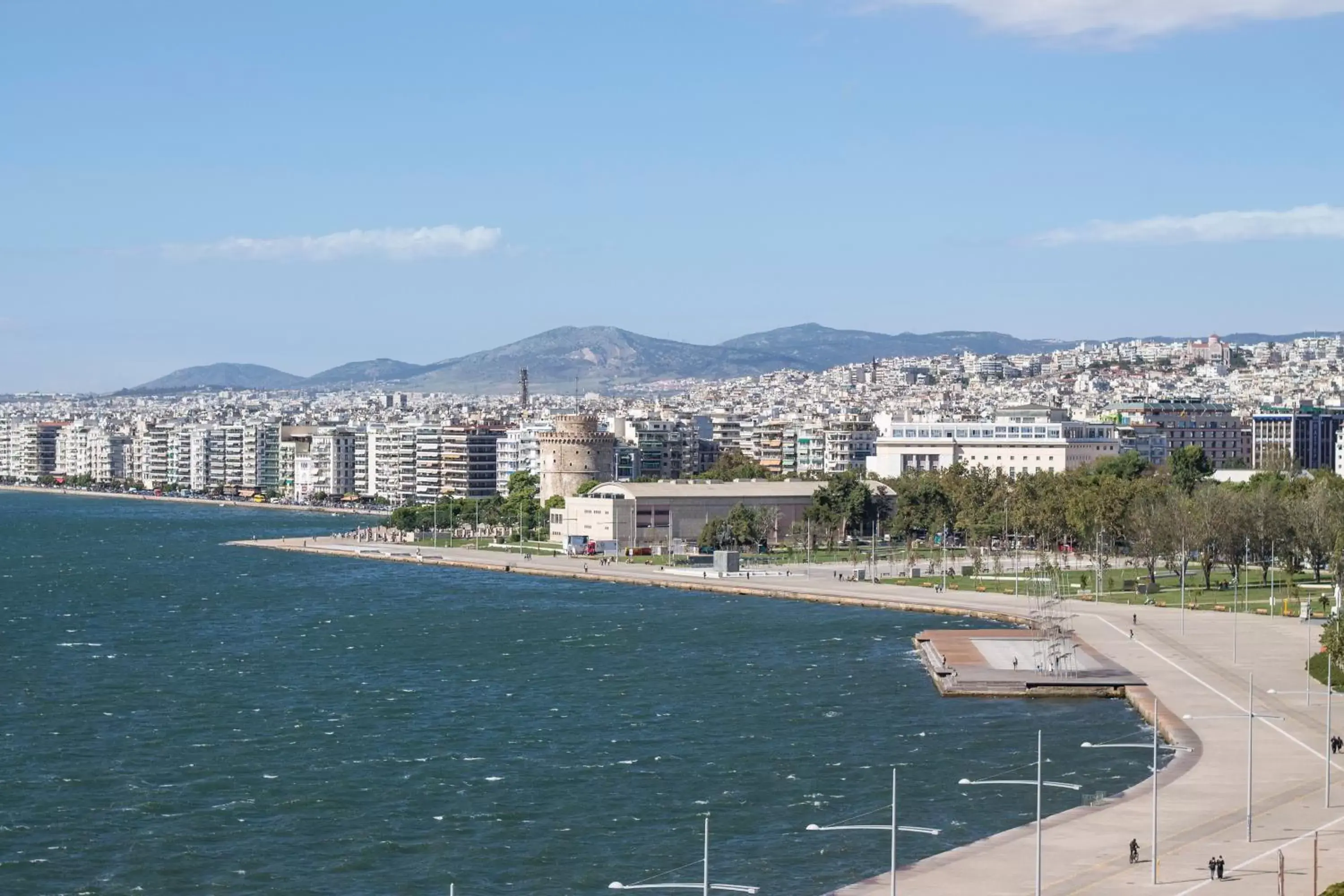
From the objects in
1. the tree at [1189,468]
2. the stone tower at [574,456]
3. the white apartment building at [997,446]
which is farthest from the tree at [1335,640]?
the stone tower at [574,456]

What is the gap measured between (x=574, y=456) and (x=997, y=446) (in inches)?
1072

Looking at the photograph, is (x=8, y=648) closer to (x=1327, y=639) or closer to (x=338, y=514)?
(x=1327, y=639)

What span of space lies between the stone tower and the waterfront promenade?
67.7 metres

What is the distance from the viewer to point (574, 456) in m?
130

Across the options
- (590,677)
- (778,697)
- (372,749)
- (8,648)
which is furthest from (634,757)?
(8,648)

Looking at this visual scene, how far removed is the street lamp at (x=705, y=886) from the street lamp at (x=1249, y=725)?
8053 millimetres

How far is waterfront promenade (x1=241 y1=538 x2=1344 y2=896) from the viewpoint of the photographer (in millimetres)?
30016

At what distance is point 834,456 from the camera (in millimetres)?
150000

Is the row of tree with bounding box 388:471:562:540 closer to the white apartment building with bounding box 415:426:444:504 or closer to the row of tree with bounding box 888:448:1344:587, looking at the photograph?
the row of tree with bounding box 888:448:1344:587

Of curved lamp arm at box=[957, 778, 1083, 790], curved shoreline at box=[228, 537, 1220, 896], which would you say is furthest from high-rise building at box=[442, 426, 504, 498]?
curved lamp arm at box=[957, 778, 1083, 790]

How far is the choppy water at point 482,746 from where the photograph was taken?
110 feet

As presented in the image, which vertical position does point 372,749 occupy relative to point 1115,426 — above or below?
below

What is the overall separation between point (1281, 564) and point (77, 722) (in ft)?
169

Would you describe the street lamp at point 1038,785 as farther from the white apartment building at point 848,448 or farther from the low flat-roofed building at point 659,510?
the white apartment building at point 848,448
